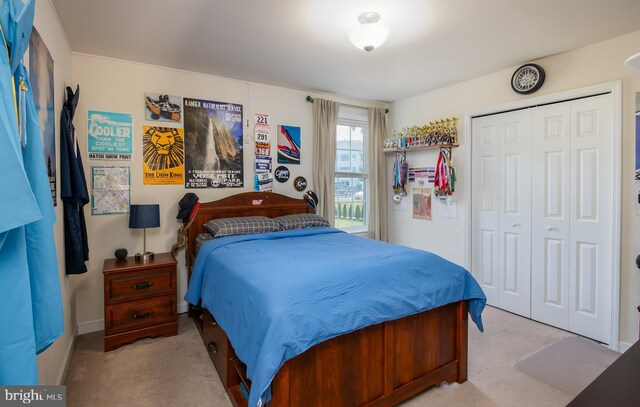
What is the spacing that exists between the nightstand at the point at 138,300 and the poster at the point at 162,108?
1423mm

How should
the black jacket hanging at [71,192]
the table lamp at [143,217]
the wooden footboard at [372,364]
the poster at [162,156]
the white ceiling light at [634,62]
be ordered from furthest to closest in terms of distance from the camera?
the poster at [162,156] < the table lamp at [143,217] < the black jacket hanging at [71,192] < the wooden footboard at [372,364] < the white ceiling light at [634,62]

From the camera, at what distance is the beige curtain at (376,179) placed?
461 cm

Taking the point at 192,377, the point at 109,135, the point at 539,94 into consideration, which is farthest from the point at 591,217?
the point at 109,135

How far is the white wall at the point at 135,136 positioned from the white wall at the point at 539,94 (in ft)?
7.30

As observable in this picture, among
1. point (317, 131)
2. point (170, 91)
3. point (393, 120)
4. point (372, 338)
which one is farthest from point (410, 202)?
point (170, 91)

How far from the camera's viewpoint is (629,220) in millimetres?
2631

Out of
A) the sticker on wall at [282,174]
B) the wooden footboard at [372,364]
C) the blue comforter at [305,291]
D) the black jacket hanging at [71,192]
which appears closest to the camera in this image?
the blue comforter at [305,291]

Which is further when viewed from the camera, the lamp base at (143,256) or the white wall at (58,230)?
the lamp base at (143,256)

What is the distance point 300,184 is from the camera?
409 centimetres

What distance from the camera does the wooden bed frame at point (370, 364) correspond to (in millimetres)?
1616

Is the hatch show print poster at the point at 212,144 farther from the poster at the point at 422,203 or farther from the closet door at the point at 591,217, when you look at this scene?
the closet door at the point at 591,217

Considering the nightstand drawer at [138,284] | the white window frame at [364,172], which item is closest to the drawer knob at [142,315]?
the nightstand drawer at [138,284]

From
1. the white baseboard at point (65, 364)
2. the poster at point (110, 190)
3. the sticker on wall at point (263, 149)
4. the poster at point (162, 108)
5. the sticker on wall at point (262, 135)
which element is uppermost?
the poster at point (162, 108)

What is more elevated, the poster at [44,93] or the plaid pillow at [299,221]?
the poster at [44,93]
